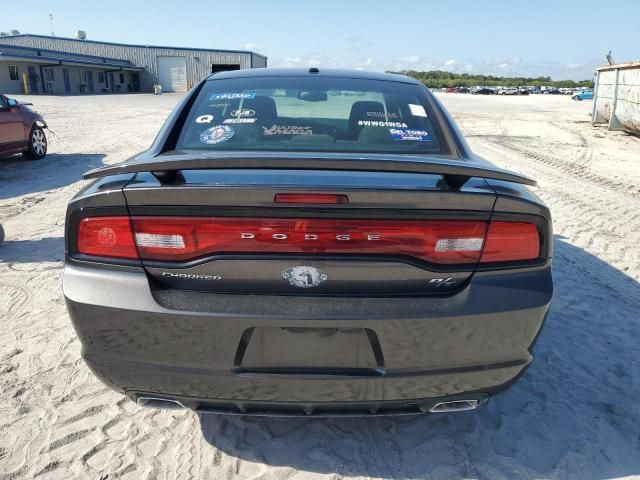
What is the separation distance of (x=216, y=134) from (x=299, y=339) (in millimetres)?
1309

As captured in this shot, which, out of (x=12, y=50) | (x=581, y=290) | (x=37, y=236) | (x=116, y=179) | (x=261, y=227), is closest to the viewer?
(x=261, y=227)

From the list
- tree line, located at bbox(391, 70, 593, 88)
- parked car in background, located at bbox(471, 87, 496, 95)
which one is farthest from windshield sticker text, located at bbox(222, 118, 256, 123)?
tree line, located at bbox(391, 70, 593, 88)

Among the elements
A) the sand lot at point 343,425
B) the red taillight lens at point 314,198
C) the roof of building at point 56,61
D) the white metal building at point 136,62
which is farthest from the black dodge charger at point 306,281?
the white metal building at point 136,62

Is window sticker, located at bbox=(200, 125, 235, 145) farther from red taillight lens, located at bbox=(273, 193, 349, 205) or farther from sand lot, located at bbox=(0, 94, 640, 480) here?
sand lot, located at bbox=(0, 94, 640, 480)

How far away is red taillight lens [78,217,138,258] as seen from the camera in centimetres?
183

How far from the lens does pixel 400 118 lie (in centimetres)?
284

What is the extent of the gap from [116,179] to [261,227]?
0.64 meters

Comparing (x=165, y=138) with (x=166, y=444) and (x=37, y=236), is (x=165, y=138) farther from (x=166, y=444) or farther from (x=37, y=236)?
(x=37, y=236)

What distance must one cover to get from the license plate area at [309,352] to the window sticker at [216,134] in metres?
1.18

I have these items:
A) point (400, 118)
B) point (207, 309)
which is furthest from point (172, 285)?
point (400, 118)

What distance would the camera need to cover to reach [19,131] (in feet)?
31.5

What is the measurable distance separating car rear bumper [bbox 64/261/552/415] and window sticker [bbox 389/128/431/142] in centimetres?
103

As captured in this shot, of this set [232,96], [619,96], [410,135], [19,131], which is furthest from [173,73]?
[410,135]

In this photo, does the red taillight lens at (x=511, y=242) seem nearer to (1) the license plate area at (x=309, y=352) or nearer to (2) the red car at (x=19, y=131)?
(1) the license plate area at (x=309, y=352)
